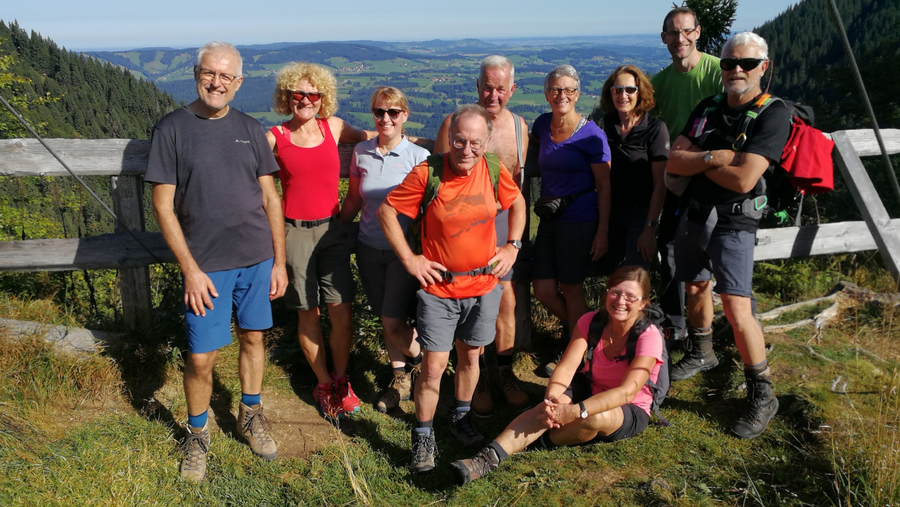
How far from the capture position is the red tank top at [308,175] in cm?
368

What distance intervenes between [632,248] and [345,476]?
91.0 inches

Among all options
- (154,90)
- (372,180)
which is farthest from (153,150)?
(154,90)

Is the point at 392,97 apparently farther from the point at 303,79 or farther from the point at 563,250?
the point at 563,250

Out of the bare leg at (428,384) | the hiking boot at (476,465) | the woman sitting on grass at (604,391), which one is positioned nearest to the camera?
the hiking boot at (476,465)

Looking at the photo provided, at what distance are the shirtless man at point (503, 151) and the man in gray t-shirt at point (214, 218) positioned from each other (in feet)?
3.59

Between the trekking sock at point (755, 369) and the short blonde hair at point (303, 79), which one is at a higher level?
the short blonde hair at point (303, 79)

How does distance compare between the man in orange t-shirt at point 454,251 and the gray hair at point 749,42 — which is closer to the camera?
the man in orange t-shirt at point 454,251

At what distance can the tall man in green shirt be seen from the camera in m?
4.36

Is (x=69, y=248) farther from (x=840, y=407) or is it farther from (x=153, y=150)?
(x=840, y=407)

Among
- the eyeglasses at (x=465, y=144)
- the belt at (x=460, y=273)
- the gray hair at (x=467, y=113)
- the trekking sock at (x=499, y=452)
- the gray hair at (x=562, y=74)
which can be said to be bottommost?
the trekking sock at (x=499, y=452)

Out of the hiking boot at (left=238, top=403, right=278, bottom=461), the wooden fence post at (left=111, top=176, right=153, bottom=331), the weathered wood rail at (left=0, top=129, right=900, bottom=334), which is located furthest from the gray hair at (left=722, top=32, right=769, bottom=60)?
the wooden fence post at (left=111, top=176, right=153, bottom=331)

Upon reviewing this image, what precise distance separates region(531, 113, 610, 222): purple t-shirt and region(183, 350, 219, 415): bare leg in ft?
7.62

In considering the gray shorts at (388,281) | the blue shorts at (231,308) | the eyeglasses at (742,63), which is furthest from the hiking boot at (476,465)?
the eyeglasses at (742,63)

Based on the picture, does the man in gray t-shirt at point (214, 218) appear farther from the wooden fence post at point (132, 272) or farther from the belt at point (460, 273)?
the wooden fence post at point (132, 272)
